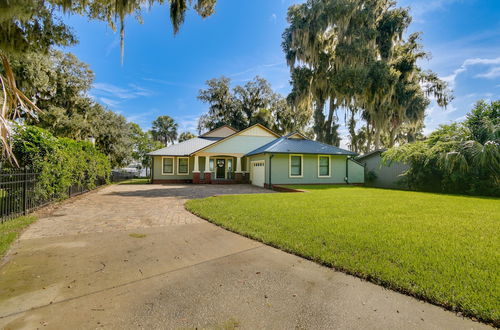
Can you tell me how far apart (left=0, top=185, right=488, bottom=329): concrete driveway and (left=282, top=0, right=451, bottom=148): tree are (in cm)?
1975

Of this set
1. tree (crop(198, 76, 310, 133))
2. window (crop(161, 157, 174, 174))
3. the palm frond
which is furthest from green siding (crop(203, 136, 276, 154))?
the palm frond

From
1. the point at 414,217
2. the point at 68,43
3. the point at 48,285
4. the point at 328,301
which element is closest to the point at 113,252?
the point at 48,285

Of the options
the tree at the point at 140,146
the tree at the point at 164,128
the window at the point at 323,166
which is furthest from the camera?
the tree at the point at 164,128

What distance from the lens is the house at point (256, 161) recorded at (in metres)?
16.1

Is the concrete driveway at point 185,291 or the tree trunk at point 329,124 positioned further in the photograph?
the tree trunk at point 329,124

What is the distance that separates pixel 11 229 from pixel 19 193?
1899 mm

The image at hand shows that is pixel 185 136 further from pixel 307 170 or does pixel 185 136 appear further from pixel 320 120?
pixel 307 170

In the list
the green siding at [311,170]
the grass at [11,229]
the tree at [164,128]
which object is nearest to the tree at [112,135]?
the green siding at [311,170]

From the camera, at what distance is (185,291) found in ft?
8.75

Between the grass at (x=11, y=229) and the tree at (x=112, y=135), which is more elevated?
the tree at (x=112, y=135)

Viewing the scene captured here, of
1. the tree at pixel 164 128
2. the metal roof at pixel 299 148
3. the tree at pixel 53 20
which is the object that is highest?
the tree at pixel 164 128

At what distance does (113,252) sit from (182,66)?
2078cm

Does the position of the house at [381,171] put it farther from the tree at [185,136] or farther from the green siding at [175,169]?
the tree at [185,136]

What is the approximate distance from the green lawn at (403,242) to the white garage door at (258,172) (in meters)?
9.56
